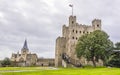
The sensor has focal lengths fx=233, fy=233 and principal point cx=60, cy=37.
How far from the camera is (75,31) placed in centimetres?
11019

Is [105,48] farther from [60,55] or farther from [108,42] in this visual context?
[60,55]

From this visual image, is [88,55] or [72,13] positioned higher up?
[72,13]

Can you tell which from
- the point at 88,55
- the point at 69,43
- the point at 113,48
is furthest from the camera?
the point at 69,43

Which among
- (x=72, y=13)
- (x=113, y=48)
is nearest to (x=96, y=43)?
(x=113, y=48)

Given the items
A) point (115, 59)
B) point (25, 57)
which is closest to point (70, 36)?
point (115, 59)

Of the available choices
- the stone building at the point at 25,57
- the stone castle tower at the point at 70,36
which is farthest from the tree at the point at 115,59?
the stone building at the point at 25,57

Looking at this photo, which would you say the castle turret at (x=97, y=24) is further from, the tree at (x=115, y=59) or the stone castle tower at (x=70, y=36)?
the tree at (x=115, y=59)

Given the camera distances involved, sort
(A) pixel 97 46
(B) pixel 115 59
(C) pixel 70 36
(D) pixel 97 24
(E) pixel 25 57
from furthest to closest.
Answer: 1. (E) pixel 25 57
2. (D) pixel 97 24
3. (C) pixel 70 36
4. (B) pixel 115 59
5. (A) pixel 97 46

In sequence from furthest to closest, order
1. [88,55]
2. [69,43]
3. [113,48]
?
[69,43], [113,48], [88,55]

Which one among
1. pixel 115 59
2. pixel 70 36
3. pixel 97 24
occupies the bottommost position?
pixel 115 59

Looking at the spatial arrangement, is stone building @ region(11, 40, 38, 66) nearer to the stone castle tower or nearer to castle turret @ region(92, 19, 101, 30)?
the stone castle tower

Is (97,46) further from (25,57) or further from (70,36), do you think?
(25,57)

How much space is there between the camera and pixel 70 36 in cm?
10900

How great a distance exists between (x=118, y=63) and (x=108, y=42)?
900 centimetres
